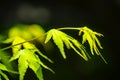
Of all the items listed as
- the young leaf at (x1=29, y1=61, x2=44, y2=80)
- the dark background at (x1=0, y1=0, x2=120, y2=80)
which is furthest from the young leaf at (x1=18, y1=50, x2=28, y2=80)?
the dark background at (x1=0, y1=0, x2=120, y2=80)

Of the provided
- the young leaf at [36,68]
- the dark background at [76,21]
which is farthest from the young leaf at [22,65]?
the dark background at [76,21]

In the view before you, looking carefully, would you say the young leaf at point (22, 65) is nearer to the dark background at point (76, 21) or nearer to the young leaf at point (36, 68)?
the young leaf at point (36, 68)

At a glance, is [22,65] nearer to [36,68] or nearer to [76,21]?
[36,68]

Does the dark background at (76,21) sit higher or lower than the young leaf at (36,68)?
lower

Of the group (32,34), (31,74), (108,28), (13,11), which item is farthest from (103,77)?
(32,34)

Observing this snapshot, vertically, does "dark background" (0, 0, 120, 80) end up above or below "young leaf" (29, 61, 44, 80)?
below

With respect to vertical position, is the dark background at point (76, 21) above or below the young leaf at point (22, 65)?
below

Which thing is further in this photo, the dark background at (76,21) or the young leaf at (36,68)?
the dark background at (76,21)

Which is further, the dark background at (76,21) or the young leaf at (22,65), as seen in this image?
the dark background at (76,21)

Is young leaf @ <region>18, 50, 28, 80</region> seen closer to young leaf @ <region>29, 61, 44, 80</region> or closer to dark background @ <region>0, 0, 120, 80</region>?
young leaf @ <region>29, 61, 44, 80</region>

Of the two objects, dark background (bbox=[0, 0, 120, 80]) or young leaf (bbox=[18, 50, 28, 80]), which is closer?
young leaf (bbox=[18, 50, 28, 80])
